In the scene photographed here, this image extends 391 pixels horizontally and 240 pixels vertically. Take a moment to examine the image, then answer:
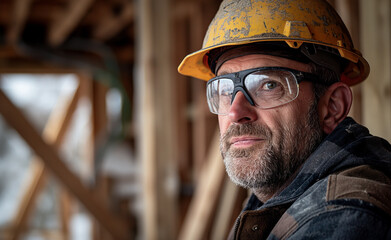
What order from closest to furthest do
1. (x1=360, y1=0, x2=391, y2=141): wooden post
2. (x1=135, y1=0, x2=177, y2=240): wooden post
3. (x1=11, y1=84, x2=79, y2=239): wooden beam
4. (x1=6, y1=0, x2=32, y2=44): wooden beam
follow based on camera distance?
(x1=360, y1=0, x2=391, y2=141): wooden post, (x1=135, y1=0, x2=177, y2=240): wooden post, (x1=6, y1=0, x2=32, y2=44): wooden beam, (x1=11, y1=84, x2=79, y2=239): wooden beam

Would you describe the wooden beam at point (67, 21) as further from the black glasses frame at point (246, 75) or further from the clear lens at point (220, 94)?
the black glasses frame at point (246, 75)

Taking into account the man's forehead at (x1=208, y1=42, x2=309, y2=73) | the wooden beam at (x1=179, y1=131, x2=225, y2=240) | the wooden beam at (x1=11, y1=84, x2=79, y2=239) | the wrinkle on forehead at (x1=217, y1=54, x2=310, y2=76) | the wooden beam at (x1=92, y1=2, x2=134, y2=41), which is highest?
the man's forehead at (x1=208, y1=42, x2=309, y2=73)

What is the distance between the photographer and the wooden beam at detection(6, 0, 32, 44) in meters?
4.60

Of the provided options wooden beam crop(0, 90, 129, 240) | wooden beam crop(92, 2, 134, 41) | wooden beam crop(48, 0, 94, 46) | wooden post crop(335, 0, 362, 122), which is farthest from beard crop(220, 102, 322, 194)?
wooden beam crop(0, 90, 129, 240)

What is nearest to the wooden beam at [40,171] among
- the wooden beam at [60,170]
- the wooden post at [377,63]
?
the wooden beam at [60,170]

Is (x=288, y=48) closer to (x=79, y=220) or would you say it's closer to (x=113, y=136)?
(x=113, y=136)

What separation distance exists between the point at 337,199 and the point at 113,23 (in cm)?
466

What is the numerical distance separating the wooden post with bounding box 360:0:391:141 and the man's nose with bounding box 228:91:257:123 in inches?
27.6

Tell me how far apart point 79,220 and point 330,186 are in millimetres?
8075

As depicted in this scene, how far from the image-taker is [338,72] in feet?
5.26

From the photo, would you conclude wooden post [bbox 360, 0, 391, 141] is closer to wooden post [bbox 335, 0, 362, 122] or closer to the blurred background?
wooden post [bbox 335, 0, 362, 122]

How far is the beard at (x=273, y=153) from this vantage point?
1454 mm

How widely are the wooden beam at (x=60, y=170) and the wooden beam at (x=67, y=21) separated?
3.35ft

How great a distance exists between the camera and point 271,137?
1.47 m
